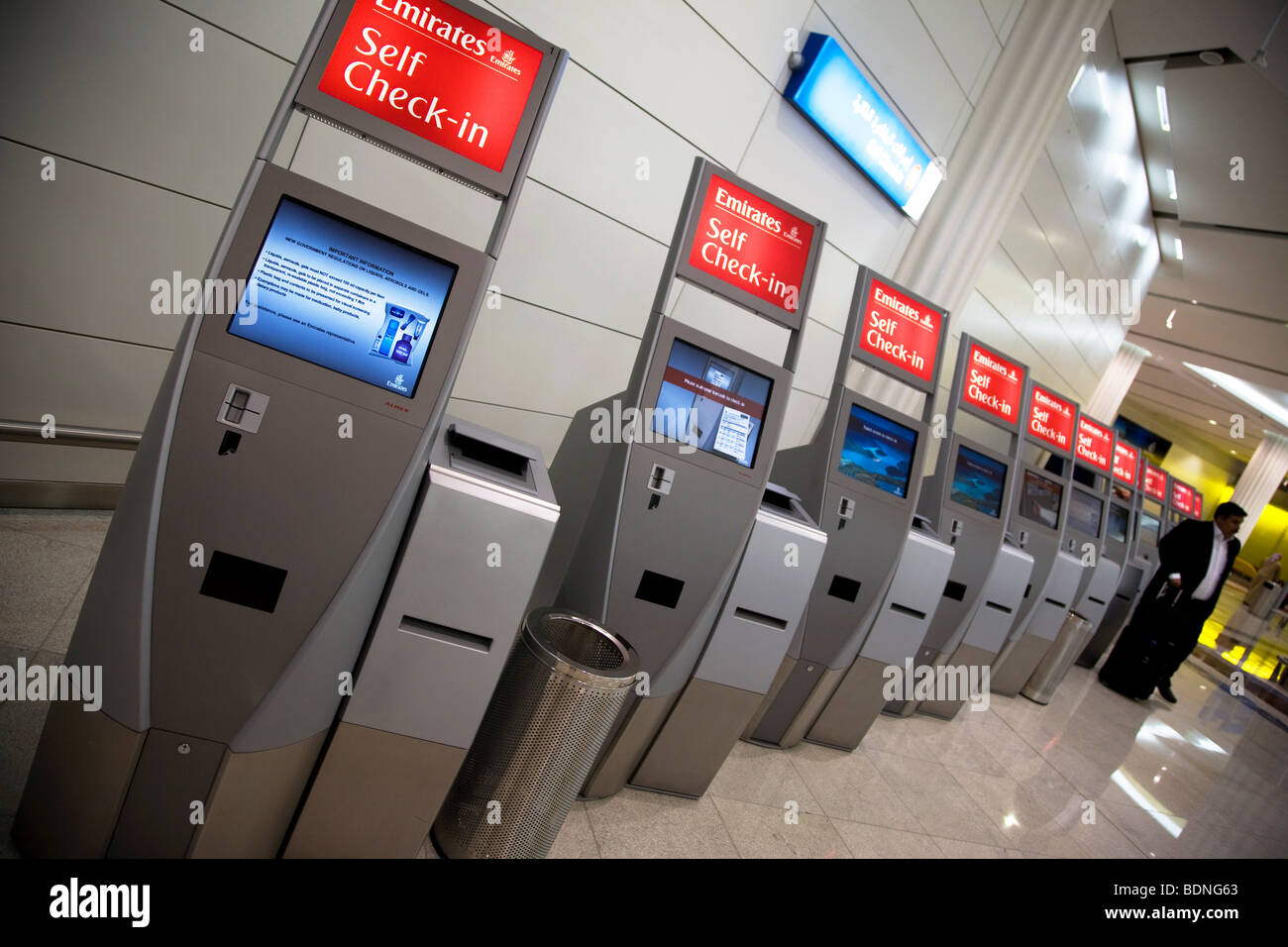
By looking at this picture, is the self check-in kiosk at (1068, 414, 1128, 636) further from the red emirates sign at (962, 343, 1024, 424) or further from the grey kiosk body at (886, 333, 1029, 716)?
the grey kiosk body at (886, 333, 1029, 716)

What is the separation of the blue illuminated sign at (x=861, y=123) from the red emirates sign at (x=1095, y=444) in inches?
101

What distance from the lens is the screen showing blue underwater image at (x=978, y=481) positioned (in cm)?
365

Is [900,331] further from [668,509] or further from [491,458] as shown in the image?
[491,458]

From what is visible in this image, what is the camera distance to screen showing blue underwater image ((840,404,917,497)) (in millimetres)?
2830

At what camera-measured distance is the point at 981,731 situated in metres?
4.12

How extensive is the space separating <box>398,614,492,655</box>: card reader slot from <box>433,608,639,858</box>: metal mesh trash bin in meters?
0.21

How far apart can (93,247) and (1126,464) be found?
7699mm

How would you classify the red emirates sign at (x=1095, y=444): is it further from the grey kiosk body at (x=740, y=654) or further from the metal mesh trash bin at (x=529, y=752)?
the metal mesh trash bin at (x=529, y=752)

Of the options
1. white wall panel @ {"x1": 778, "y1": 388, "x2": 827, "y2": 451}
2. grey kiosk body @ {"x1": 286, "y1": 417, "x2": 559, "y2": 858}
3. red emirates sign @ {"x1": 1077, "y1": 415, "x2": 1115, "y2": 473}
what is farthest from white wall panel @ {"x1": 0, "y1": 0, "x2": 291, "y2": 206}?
red emirates sign @ {"x1": 1077, "y1": 415, "x2": 1115, "y2": 473}

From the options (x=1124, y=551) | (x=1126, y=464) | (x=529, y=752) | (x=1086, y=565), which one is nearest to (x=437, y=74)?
(x=529, y=752)

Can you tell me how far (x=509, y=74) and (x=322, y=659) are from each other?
1.40 meters

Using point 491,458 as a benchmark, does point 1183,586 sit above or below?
above

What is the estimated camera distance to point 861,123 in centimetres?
382
